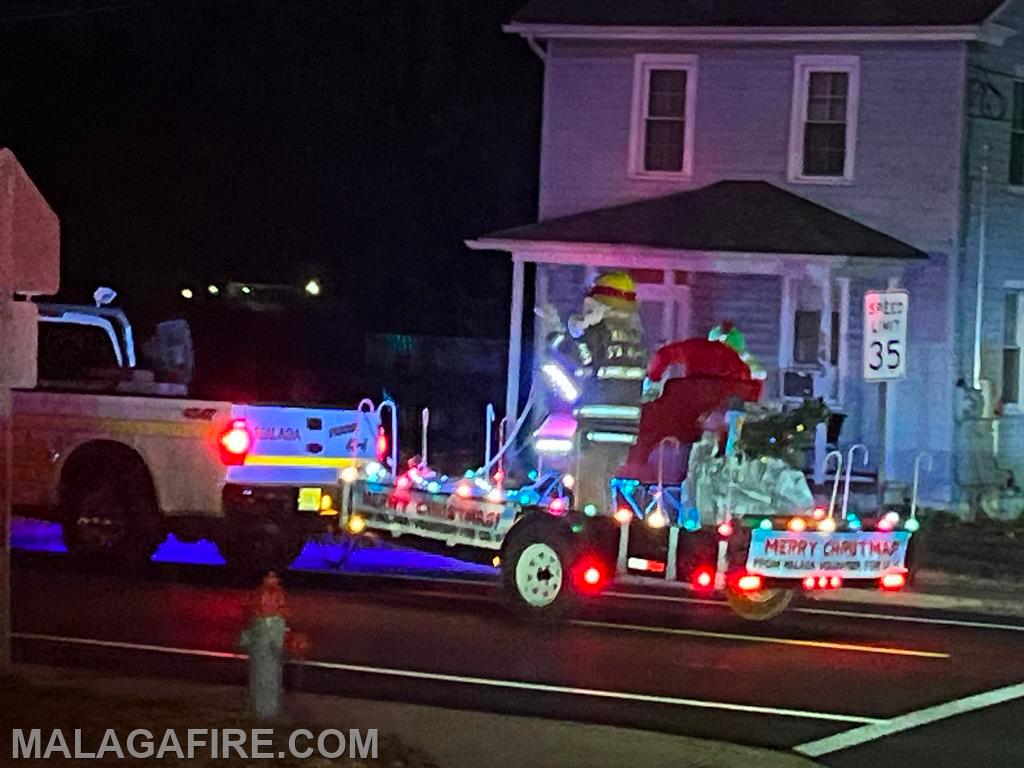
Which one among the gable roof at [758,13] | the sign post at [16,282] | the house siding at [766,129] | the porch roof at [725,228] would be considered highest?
the gable roof at [758,13]

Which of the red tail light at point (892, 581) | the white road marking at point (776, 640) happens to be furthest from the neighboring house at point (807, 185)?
the red tail light at point (892, 581)

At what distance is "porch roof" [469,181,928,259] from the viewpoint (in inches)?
915

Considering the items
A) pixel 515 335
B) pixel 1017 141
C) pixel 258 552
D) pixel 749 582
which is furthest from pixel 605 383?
pixel 1017 141

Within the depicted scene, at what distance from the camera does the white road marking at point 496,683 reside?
11.0 metres

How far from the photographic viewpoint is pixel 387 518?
47.9 feet

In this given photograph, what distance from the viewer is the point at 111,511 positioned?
15.9m

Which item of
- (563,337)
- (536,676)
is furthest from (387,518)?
(536,676)

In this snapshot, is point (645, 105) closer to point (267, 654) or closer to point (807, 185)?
point (807, 185)

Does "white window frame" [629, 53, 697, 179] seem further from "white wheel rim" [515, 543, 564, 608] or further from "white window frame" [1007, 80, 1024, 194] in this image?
"white wheel rim" [515, 543, 564, 608]

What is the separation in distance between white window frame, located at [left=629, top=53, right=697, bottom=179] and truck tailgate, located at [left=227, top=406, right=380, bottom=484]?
1015cm

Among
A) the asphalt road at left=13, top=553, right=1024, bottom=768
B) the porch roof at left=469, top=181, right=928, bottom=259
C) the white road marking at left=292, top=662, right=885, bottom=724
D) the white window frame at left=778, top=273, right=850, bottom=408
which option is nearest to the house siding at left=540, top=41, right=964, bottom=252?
the porch roof at left=469, top=181, right=928, bottom=259

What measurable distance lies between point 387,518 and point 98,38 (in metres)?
24.1

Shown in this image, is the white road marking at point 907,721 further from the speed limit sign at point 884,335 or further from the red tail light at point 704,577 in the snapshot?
the speed limit sign at point 884,335

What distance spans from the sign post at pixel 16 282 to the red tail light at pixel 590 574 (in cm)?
488
